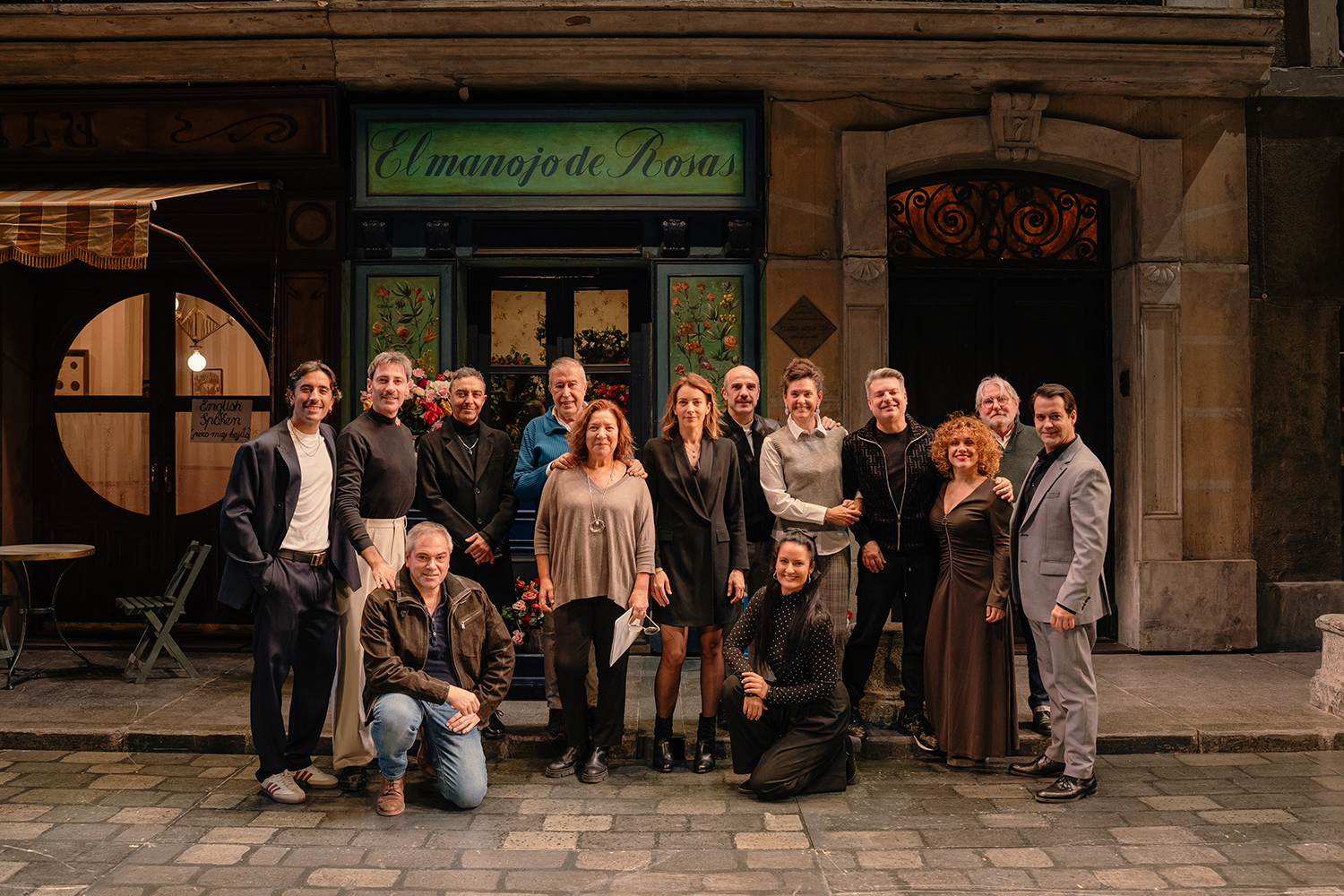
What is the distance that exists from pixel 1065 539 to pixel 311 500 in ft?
12.4

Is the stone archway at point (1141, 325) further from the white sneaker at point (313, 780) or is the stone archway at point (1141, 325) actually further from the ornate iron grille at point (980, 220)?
the white sneaker at point (313, 780)

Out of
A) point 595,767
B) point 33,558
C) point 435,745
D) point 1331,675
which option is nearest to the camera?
point 435,745

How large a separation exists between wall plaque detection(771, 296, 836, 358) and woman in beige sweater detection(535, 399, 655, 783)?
310 centimetres

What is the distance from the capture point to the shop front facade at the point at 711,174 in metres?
7.79

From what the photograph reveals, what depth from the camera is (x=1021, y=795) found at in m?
Result: 4.80

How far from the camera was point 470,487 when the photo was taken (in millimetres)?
5691

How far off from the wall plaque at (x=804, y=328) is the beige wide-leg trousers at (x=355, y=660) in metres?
3.77

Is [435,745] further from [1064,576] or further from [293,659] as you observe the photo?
[1064,576]

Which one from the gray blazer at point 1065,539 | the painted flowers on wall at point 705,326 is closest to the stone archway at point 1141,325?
the painted flowers on wall at point 705,326

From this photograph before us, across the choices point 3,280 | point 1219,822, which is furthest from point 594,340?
point 1219,822

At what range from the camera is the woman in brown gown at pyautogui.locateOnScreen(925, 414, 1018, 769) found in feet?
16.8

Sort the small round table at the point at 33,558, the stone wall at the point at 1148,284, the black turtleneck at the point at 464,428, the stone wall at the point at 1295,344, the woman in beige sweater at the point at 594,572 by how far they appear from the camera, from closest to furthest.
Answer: the woman in beige sweater at the point at 594,572 → the black turtleneck at the point at 464,428 → the small round table at the point at 33,558 → the stone wall at the point at 1148,284 → the stone wall at the point at 1295,344

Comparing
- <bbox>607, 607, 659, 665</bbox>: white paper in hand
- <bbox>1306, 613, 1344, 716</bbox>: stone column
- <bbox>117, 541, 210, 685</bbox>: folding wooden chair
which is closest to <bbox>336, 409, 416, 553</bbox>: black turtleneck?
<bbox>607, 607, 659, 665</bbox>: white paper in hand

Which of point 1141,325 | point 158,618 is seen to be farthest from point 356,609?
point 1141,325
